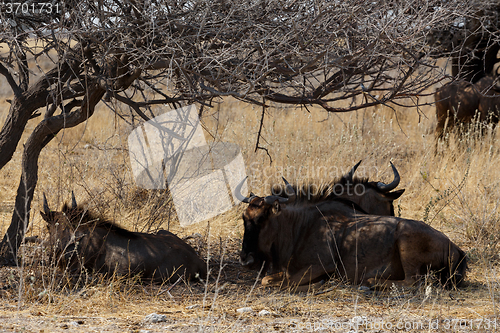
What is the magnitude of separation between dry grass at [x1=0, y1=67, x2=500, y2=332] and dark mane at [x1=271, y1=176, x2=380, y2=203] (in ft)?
2.50

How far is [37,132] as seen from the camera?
5.09 m

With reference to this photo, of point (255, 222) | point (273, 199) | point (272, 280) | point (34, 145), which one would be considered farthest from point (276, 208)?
point (34, 145)

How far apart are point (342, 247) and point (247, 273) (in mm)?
1014

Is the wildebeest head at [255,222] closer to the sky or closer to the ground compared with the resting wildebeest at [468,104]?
closer to the ground

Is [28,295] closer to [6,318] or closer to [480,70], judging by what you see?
[6,318]

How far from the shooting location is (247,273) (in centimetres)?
538

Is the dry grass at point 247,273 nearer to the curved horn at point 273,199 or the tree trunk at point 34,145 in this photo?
the tree trunk at point 34,145

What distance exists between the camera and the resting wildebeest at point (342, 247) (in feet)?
15.6

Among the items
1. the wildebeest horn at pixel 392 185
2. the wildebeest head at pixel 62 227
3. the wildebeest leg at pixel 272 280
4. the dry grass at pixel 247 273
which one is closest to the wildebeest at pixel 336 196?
the wildebeest horn at pixel 392 185

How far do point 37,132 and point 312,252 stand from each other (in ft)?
9.61

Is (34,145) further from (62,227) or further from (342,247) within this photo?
(342,247)

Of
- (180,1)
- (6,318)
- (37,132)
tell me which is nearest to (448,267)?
(180,1)

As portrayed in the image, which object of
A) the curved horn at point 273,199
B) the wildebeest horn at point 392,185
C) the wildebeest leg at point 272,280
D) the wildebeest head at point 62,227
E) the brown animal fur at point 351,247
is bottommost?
the wildebeest leg at point 272,280

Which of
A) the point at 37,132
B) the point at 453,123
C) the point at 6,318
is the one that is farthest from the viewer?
the point at 453,123
